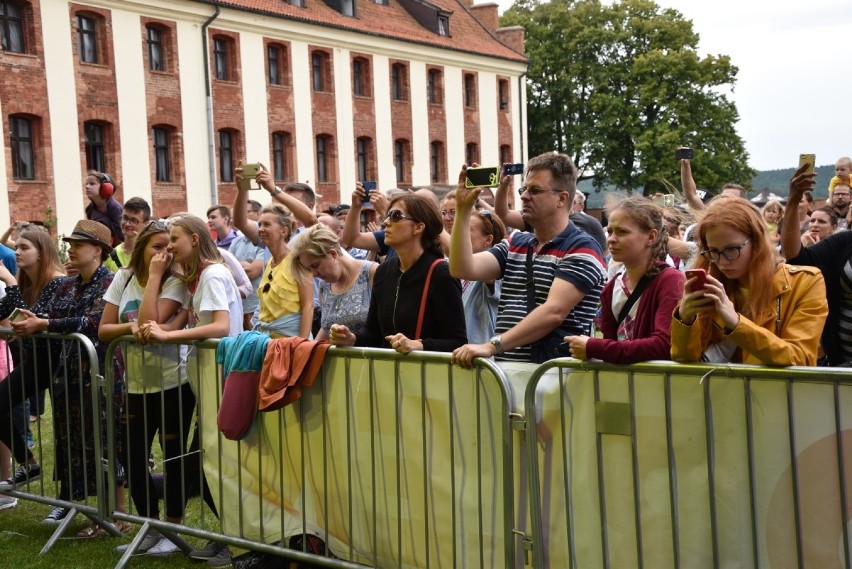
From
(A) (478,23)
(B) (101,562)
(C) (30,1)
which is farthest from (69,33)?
(B) (101,562)

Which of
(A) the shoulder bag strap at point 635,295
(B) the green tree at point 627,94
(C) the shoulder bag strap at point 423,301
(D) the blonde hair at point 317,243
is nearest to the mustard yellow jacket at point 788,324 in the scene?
(A) the shoulder bag strap at point 635,295

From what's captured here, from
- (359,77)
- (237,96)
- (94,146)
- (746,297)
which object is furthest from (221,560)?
(359,77)

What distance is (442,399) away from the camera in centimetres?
479

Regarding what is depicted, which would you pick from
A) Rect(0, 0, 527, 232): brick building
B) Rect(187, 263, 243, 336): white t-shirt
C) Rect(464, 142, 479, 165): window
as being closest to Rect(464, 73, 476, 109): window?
Rect(0, 0, 527, 232): brick building

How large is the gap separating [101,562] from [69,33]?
2428 centimetres

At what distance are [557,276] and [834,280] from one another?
3.99ft

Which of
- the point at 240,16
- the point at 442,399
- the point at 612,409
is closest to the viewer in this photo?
the point at 612,409

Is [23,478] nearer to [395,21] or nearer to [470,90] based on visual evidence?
[395,21]

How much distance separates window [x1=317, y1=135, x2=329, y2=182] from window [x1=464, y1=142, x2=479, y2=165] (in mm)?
7797

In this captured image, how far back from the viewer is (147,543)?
650 cm

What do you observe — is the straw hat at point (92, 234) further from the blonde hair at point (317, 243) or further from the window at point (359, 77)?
the window at point (359, 77)

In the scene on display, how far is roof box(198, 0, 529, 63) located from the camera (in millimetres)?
34562

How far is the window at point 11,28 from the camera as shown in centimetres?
2659

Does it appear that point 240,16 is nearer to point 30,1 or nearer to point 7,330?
point 30,1
